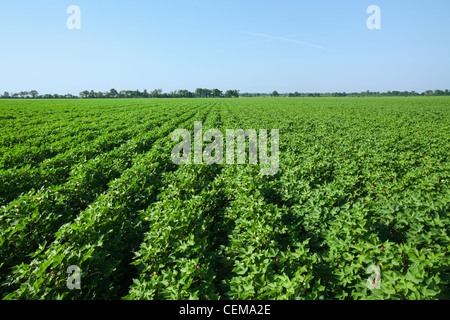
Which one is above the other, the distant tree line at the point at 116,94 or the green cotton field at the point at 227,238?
the distant tree line at the point at 116,94

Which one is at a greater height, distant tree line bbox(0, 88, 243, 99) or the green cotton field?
distant tree line bbox(0, 88, 243, 99)
